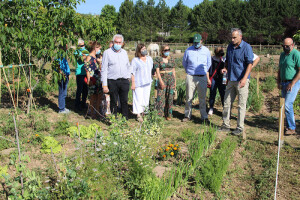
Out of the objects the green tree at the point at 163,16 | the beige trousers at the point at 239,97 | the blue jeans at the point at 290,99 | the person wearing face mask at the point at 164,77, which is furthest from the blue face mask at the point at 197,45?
the green tree at the point at 163,16

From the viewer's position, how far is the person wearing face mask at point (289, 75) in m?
4.66

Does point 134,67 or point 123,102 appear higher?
point 134,67

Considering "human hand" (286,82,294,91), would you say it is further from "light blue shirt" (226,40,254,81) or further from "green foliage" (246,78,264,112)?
"green foliage" (246,78,264,112)

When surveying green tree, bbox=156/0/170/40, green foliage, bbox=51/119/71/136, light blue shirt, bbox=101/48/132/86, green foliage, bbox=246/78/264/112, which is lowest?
green foliage, bbox=51/119/71/136

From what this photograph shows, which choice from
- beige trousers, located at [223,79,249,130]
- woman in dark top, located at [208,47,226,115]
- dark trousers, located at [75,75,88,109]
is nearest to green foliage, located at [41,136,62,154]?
dark trousers, located at [75,75,88,109]

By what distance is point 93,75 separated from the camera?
5566 mm

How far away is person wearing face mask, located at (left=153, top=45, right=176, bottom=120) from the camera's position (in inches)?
219

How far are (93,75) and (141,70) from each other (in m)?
0.97

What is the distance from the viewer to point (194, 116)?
6.26m

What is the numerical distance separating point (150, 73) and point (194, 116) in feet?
4.95

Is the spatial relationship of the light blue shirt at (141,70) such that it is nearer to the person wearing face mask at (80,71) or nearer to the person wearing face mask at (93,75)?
the person wearing face mask at (93,75)

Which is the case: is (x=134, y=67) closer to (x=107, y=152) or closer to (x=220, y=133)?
(x=220, y=133)

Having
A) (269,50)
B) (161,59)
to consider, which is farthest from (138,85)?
(269,50)

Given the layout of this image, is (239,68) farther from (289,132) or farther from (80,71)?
(80,71)
